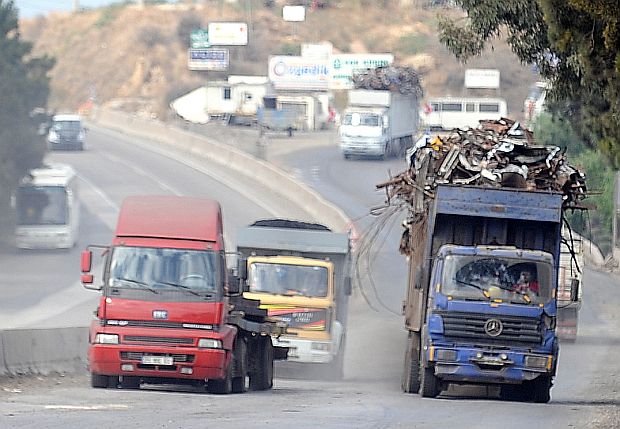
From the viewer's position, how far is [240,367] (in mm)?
17281

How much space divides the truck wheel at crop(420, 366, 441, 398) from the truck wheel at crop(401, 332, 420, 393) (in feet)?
1.96

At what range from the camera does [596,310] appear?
3609 cm

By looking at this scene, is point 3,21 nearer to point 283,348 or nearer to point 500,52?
point 283,348

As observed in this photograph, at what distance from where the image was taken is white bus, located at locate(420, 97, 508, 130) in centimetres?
7181

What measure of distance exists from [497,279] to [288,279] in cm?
683

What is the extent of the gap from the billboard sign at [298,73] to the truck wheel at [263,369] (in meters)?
74.1

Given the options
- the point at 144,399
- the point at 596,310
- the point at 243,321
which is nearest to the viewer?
the point at 144,399

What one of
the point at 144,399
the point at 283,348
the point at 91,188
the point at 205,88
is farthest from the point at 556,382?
the point at 205,88

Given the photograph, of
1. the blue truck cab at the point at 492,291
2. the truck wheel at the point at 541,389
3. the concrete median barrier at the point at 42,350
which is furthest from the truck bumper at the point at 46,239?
the truck wheel at the point at 541,389

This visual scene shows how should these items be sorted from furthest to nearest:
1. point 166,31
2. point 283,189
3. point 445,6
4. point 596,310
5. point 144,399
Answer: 1. point 166,31
2. point 283,189
3. point 596,310
4. point 445,6
5. point 144,399

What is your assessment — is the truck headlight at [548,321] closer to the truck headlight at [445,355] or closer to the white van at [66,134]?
the truck headlight at [445,355]

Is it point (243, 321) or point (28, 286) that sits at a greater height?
point (243, 321)

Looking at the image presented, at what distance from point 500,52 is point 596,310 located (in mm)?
61946

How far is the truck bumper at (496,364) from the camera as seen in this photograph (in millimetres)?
16219
